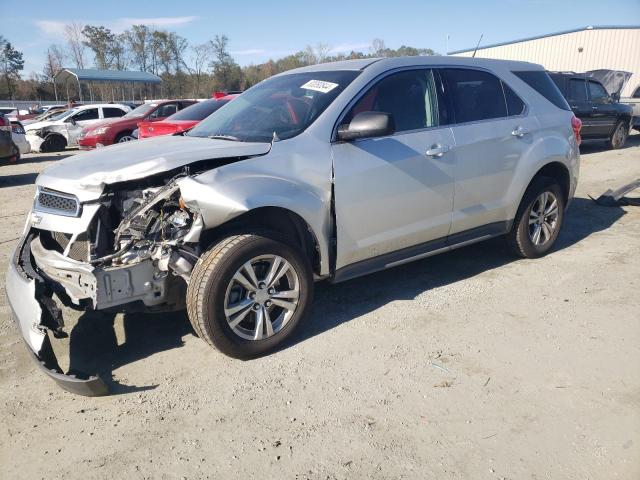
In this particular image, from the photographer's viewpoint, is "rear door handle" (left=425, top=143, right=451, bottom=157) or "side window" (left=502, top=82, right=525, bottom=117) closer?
"rear door handle" (left=425, top=143, right=451, bottom=157)

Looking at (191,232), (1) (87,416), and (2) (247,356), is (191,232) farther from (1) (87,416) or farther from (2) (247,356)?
(1) (87,416)

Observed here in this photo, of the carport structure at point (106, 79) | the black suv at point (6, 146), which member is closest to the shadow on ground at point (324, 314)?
the black suv at point (6, 146)

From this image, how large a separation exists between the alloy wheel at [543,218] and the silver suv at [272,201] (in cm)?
61

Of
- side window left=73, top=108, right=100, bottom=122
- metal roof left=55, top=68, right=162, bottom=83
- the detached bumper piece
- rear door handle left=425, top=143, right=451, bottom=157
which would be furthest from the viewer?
metal roof left=55, top=68, right=162, bottom=83

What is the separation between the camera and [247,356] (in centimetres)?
325

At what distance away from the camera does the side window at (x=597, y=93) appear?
43.0 ft

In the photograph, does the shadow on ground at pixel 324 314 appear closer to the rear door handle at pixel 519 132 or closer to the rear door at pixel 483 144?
the rear door at pixel 483 144

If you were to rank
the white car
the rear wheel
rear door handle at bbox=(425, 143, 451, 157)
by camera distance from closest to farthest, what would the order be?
rear door handle at bbox=(425, 143, 451, 157) → the rear wheel → the white car

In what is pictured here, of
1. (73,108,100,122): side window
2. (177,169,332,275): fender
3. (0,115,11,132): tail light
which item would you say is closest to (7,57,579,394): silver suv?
(177,169,332,275): fender

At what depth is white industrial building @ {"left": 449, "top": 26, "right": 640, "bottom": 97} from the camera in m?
31.1

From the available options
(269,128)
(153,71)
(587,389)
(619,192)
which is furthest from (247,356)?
(153,71)

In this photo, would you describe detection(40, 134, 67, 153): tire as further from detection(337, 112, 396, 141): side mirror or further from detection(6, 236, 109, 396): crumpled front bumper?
detection(337, 112, 396, 141): side mirror

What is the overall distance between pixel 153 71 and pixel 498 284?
57129 millimetres

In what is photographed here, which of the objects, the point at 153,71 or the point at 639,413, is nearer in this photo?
the point at 639,413
